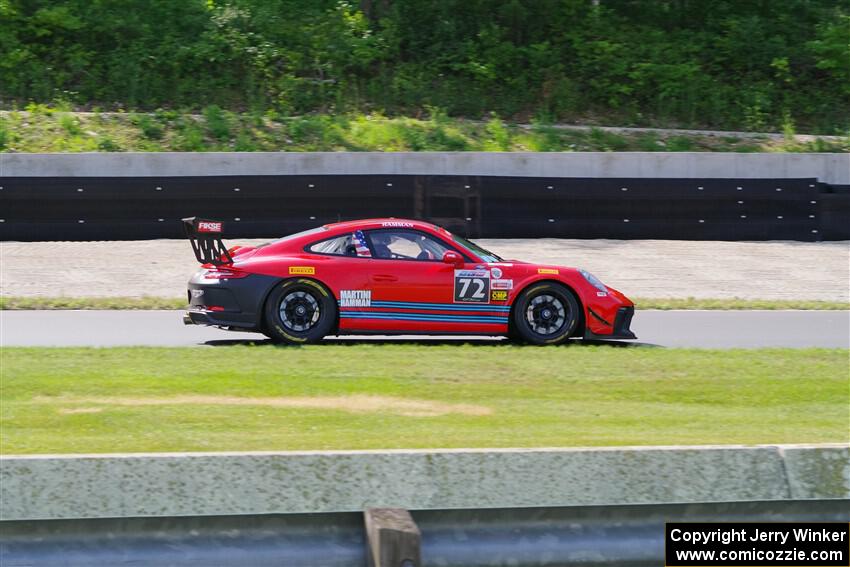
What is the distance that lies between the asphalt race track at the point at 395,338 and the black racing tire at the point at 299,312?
52 cm

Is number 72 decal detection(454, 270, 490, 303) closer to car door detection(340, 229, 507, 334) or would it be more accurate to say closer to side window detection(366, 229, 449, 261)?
car door detection(340, 229, 507, 334)

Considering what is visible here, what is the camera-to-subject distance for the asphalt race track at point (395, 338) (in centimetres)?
1170

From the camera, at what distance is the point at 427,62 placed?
29.3 metres

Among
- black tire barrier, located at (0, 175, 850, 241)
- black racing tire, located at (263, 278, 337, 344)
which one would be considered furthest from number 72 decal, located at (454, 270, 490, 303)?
black tire barrier, located at (0, 175, 850, 241)

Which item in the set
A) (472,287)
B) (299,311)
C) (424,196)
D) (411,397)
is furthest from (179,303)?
(411,397)

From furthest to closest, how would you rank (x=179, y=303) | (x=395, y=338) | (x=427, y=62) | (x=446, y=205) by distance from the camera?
(x=427, y=62) < (x=446, y=205) < (x=179, y=303) < (x=395, y=338)

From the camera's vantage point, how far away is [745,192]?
20562 millimetres

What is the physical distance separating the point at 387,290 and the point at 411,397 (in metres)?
3.18

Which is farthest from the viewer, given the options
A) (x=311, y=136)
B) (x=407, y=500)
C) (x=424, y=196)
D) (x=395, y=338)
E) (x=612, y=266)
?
(x=311, y=136)

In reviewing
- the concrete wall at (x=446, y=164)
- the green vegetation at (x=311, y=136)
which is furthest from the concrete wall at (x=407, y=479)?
the green vegetation at (x=311, y=136)

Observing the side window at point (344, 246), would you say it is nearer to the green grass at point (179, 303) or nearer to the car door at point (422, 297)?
the car door at point (422, 297)

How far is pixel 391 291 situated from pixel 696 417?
166 inches

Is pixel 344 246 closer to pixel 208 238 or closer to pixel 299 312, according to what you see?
pixel 299 312

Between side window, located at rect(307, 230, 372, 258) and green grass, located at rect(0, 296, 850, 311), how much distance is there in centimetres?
325
